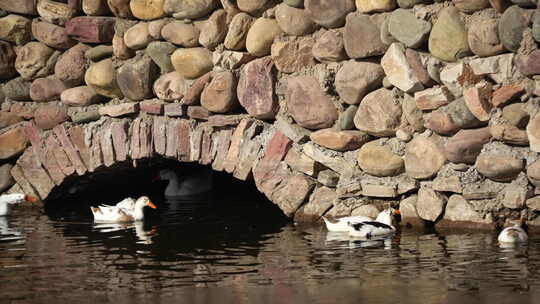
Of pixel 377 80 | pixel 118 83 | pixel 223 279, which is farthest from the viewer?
pixel 118 83

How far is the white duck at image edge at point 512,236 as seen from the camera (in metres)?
7.13

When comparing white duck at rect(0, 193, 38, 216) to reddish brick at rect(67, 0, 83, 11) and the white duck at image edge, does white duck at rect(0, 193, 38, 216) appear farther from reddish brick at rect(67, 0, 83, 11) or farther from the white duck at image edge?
the white duck at image edge

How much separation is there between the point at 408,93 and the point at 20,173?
460 centimetres

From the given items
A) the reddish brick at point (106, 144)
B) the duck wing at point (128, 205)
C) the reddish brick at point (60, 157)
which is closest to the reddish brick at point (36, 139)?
the reddish brick at point (60, 157)

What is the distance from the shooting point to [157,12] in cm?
933

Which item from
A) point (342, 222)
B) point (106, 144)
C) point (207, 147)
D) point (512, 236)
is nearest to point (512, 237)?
point (512, 236)

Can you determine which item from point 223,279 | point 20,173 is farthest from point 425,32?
point 20,173

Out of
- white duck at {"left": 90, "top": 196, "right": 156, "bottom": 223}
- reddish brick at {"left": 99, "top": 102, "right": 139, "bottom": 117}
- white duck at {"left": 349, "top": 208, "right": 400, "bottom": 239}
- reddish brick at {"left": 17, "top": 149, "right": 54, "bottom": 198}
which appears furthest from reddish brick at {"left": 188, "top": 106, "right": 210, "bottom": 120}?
reddish brick at {"left": 17, "top": 149, "right": 54, "bottom": 198}

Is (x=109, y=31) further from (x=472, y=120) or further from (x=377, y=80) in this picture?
(x=472, y=120)

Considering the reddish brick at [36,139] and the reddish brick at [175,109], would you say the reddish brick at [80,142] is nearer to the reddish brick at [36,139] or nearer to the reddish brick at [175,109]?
the reddish brick at [36,139]

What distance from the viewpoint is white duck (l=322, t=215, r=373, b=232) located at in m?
8.01

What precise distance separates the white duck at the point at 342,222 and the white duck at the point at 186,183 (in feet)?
11.4

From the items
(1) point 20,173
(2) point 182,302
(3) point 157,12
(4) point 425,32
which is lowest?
(2) point 182,302

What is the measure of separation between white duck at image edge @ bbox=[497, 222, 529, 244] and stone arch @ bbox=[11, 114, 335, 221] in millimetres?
1810
